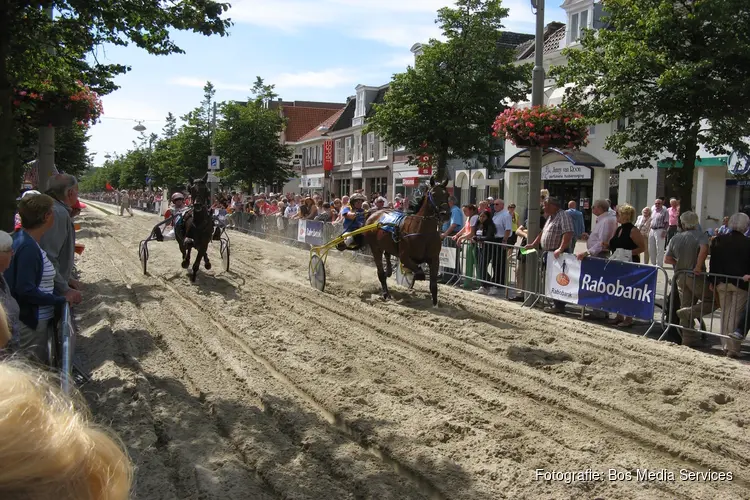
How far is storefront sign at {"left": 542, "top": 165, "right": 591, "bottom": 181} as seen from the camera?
90.9 feet

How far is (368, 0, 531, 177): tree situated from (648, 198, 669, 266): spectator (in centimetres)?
579

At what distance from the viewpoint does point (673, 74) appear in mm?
10648

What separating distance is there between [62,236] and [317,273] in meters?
6.91

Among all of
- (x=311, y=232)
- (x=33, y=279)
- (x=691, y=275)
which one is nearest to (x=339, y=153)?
(x=311, y=232)

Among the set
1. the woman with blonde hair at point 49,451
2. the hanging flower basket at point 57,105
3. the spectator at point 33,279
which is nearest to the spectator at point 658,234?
the hanging flower basket at point 57,105

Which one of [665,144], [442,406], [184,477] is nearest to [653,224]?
[665,144]

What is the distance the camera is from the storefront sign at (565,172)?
27.7m

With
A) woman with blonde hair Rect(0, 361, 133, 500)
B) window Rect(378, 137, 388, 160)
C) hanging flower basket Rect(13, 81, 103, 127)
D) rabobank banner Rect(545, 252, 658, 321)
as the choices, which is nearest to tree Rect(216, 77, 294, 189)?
window Rect(378, 137, 388, 160)

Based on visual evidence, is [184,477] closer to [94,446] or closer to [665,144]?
[94,446]

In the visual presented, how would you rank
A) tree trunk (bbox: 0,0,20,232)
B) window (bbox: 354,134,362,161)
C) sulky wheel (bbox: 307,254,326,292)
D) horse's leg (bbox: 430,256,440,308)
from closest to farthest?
tree trunk (bbox: 0,0,20,232) < horse's leg (bbox: 430,256,440,308) < sulky wheel (bbox: 307,254,326,292) < window (bbox: 354,134,362,161)

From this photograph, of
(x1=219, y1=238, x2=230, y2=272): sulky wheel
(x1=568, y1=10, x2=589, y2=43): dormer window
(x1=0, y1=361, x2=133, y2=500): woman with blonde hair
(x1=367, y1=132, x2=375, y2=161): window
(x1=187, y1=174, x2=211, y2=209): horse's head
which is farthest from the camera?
(x1=367, y1=132, x2=375, y2=161): window

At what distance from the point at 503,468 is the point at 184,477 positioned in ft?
6.95

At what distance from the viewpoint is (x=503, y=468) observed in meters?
4.69

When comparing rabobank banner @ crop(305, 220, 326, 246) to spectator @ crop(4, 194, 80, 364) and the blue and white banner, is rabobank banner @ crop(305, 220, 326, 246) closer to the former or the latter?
the blue and white banner
